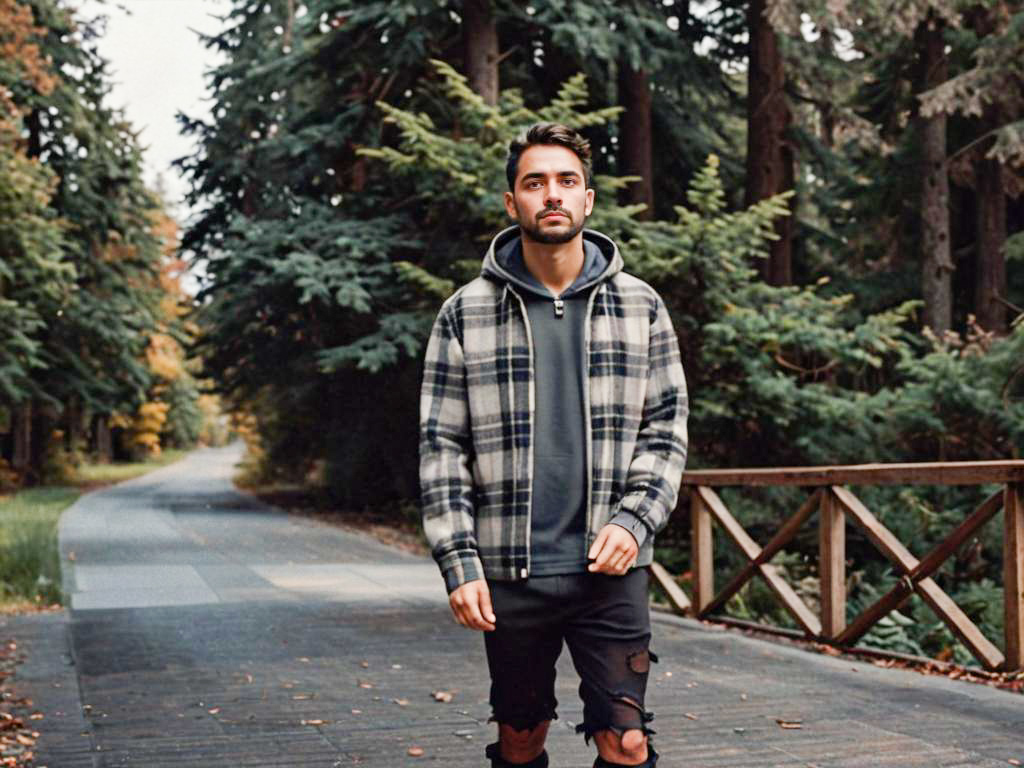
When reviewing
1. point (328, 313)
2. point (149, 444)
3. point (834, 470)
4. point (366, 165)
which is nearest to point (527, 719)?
point (834, 470)

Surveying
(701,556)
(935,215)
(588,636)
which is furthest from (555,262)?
(935,215)

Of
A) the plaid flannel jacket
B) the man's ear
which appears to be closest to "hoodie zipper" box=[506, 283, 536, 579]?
the plaid flannel jacket

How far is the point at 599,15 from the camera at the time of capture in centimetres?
1652

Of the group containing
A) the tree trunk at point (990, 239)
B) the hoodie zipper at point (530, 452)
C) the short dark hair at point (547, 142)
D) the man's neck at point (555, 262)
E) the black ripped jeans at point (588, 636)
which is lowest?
the black ripped jeans at point (588, 636)

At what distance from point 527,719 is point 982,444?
1079 centimetres

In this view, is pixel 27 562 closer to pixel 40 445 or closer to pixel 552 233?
pixel 552 233

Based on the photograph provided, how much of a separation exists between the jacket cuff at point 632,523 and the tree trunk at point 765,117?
16836 mm

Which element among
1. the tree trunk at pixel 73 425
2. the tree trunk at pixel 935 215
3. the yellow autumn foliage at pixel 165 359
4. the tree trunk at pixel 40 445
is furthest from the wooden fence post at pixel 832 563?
the yellow autumn foliage at pixel 165 359

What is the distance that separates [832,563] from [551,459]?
554 centimetres

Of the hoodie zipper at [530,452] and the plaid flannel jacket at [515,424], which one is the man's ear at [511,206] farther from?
the hoodie zipper at [530,452]

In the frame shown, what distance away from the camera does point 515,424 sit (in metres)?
3.03

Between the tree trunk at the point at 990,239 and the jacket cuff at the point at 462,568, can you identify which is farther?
the tree trunk at the point at 990,239

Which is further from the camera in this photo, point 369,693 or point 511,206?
point 369,693

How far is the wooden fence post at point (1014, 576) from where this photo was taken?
6617mm
